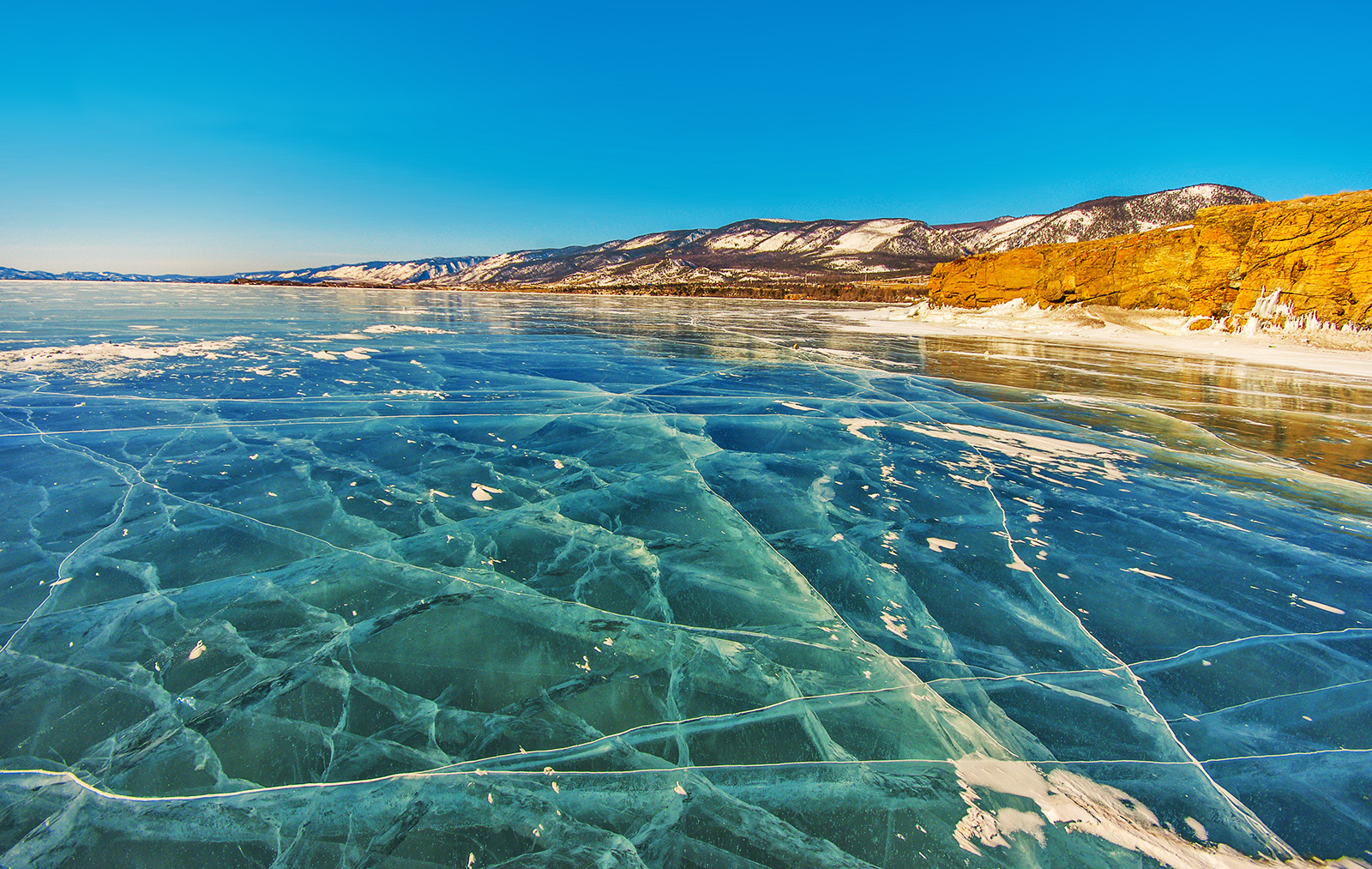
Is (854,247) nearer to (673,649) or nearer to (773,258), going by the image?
(773,258)

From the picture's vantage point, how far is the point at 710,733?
69.4 inches

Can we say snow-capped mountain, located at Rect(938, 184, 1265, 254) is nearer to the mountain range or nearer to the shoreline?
the mountain range

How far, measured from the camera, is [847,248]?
535ft

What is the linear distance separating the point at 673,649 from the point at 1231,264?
2240 cm

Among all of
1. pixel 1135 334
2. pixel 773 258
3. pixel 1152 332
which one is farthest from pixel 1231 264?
pixel 773 258

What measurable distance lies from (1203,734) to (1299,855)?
1.36ft

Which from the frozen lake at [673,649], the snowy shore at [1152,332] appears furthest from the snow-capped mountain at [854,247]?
the frozen lake at [673,649]

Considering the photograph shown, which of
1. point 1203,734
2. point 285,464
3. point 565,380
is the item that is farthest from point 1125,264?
point 285,464

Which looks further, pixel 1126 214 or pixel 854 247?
pixel 854 247

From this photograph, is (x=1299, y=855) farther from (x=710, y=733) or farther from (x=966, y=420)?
(x=966, y=420)

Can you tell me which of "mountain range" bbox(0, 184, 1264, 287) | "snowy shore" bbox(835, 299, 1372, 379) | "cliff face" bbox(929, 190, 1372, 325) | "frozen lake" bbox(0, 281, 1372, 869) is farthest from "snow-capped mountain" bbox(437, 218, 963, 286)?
"frozen lake" bbox(0, 281, 1372, 869)

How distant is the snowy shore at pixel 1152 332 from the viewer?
40.4ft

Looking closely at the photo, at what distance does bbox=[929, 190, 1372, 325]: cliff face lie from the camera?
43.4 feet

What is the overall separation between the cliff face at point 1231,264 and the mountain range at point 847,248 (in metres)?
74.9
